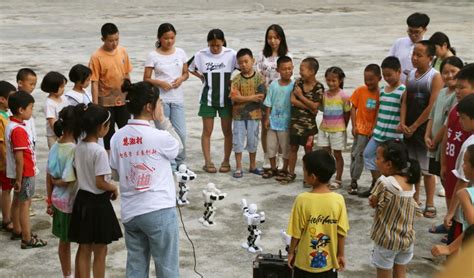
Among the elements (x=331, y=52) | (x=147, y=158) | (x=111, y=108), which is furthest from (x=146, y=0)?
Answer: (x=147, y=158)

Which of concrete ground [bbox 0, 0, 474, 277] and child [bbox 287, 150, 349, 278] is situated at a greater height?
child [bbox 287, 150, 349, 278]

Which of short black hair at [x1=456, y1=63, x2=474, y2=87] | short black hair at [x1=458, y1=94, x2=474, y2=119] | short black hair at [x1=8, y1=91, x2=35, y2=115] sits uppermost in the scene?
short black hair at [x1=456, y1=63, x2=474, y2=87]

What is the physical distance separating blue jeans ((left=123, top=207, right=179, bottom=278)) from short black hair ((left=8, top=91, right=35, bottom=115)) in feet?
5.55

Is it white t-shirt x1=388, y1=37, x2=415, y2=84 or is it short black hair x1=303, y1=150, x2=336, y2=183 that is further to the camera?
white t-shirt x1=388, y1=37, x2=415, y2=84

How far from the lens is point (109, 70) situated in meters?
7.43

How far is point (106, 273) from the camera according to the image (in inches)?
215

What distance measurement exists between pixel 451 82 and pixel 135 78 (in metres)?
Result: 7.86

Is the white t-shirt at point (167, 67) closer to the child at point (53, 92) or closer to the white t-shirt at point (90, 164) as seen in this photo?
the child at point (53, 92)

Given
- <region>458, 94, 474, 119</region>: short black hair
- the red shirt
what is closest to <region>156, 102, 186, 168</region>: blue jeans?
the red shirt

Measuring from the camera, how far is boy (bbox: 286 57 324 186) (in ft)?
23.6

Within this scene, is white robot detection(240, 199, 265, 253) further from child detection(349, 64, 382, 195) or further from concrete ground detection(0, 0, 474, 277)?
child detection(349, 64, 382, 195)

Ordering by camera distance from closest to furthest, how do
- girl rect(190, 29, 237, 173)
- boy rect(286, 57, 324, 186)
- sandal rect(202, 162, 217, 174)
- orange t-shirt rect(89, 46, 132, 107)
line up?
boy rect(286, 57, 324, 186)
orange t-shirt rect(89, 46, 132, 107)
girl rect(190, 29, 237, 173)
sandal rect(202, 162, 217, 174)

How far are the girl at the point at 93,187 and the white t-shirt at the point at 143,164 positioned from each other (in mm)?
257

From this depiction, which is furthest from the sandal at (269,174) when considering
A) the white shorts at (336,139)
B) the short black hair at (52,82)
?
the short black hair at (52,82)
